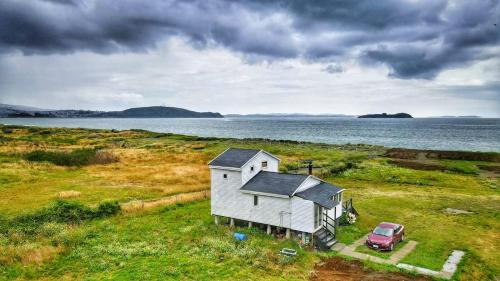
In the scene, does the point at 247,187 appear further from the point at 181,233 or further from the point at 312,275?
the point at 312,275

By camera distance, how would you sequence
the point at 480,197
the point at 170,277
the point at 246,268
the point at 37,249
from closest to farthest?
the point at 170,277, the point at 246,268, the point at 37,249, the point at 480,197

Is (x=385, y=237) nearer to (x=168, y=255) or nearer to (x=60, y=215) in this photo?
(x=168, y=255)

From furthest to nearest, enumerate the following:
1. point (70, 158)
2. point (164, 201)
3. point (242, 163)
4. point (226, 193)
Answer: point (70, 158) → point (164, 201) → point (226, 193) → point (242, 163)

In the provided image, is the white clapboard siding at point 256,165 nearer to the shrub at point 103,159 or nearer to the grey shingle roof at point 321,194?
the grey shingle roof at point 321,194

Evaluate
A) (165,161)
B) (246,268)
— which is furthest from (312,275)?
(165,161)

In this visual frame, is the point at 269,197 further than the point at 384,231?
Yes

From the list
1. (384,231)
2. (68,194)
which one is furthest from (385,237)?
(68,194)
